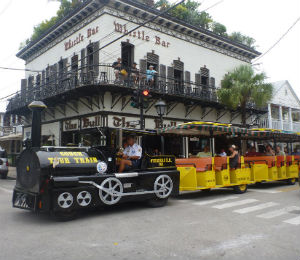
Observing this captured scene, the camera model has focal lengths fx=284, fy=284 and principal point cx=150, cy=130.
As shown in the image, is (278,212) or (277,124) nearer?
(278,212)

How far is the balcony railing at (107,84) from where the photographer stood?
51.6 feet

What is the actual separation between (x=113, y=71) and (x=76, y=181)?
427 inches

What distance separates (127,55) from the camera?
58.2ft

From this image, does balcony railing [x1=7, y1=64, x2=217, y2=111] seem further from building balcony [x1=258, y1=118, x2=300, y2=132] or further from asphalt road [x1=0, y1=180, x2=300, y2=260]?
asphalt road [x1=0, y1=180, x2=300, y2=260]

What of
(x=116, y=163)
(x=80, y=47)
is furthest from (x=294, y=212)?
(x=80, y=47)

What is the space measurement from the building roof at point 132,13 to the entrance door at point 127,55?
2071mm

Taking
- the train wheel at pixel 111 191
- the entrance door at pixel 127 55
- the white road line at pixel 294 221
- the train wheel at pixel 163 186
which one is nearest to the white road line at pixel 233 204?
the train wheel at pixel 163 186

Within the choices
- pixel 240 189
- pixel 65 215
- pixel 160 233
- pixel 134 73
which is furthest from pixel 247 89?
pixel 65 215

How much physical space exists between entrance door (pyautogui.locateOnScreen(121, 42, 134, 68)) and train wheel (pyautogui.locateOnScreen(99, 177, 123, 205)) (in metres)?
11.7

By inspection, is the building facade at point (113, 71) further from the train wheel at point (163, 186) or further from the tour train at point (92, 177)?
the train wheel at point (163, 186)

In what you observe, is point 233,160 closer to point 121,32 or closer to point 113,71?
point 113,71

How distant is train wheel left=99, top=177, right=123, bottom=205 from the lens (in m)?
6.80

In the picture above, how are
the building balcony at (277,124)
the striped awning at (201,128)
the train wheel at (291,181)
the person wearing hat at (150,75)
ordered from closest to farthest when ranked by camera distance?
the striped awning at (201,128)
the train wheel at (291,181)
the person wearing hat at (150,75)
the building balcony at (277,124)

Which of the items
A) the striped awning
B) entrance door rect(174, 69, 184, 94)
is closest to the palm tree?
entrance door rect(174, 69, 184, 94)
